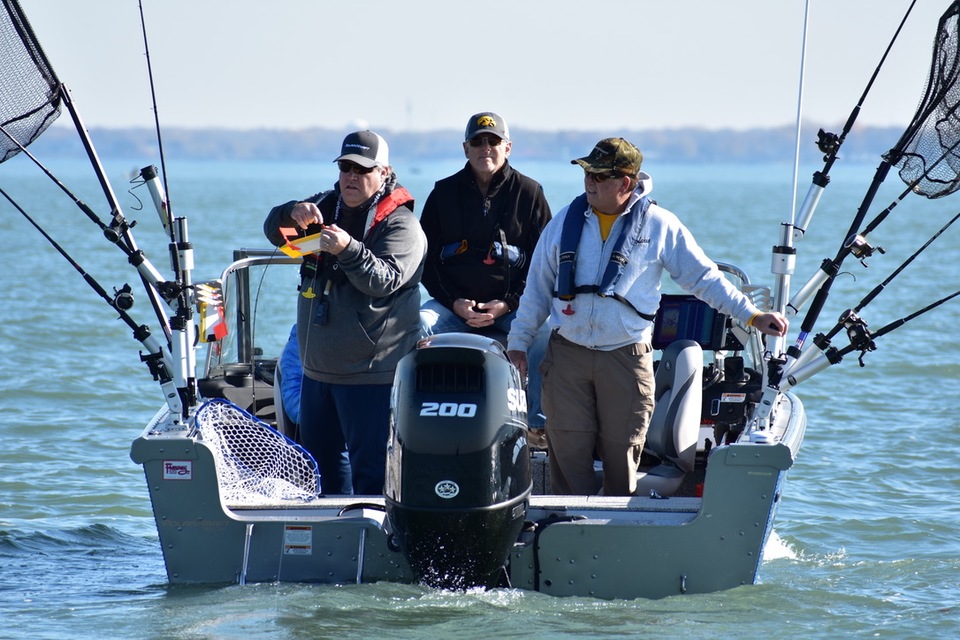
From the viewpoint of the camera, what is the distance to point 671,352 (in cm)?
562

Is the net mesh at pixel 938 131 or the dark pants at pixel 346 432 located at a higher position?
the net mesh at pixel 938 131

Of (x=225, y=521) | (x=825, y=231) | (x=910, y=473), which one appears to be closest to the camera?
(x=225, y=521)

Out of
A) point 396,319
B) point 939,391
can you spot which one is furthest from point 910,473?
point 396,319

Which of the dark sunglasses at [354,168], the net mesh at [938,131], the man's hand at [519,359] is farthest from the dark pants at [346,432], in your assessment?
the net mesh at [938,131]

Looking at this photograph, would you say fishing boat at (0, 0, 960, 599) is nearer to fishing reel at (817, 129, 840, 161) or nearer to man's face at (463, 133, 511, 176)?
fishing reel at (817, 129, 840, 161)

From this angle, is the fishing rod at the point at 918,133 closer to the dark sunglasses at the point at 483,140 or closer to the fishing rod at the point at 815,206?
the fishing rod at the point at 815,206

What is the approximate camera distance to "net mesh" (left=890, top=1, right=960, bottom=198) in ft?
17.5

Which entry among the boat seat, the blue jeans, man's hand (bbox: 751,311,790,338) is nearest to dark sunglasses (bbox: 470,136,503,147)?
the blue jeans

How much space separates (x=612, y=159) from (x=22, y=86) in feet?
7.97

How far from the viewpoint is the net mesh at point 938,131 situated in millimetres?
5324

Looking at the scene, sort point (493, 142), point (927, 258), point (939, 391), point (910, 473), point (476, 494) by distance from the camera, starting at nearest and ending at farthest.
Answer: point (476, 494)
point (493, 142)
point (910, 473)
point (939, 391)
point (927, 258)

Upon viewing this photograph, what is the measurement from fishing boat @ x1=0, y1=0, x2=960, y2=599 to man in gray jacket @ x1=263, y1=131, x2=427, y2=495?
0.26 m

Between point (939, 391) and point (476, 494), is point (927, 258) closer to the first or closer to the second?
point (939, 391)

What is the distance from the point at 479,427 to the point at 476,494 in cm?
24
